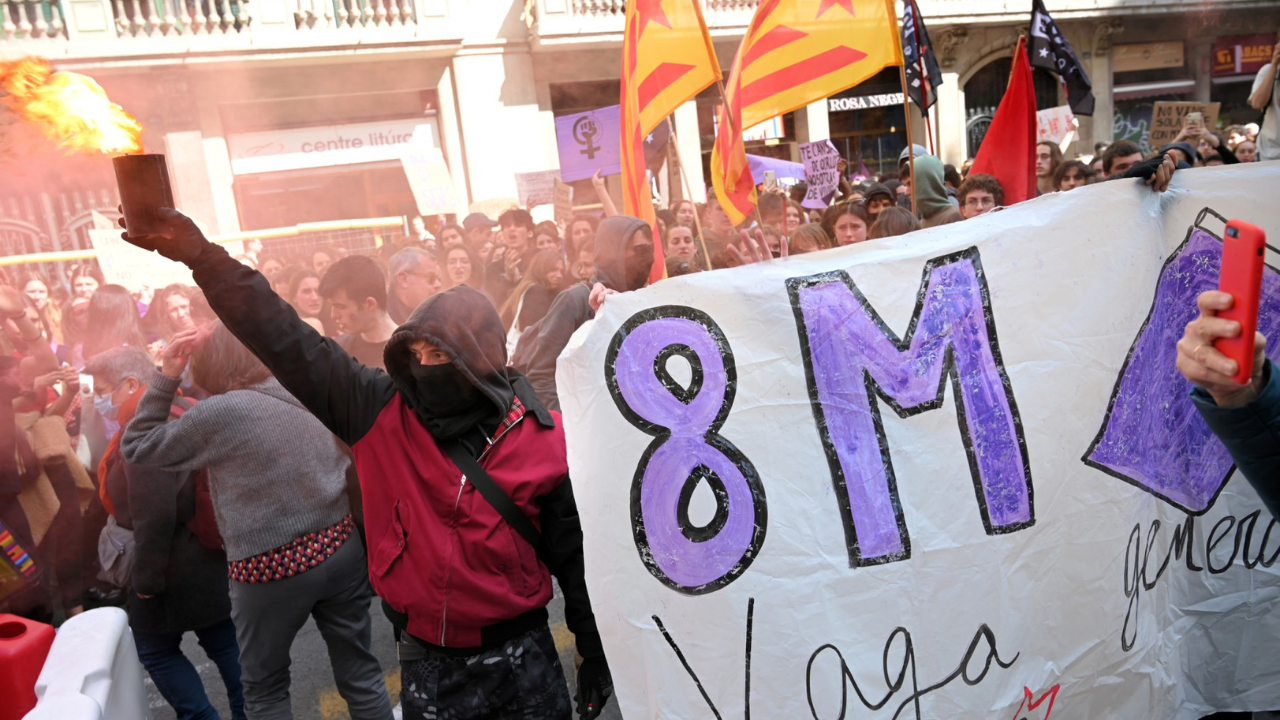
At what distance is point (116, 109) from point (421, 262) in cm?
188

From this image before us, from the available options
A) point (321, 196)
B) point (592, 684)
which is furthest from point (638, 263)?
point (321, 196)

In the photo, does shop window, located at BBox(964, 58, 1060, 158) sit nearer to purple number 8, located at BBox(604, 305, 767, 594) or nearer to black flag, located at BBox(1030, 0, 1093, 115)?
black flag, located at BBox(1030, 0, 1093, 115)

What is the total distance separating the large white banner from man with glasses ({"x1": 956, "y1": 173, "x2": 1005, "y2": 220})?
68.1 inches

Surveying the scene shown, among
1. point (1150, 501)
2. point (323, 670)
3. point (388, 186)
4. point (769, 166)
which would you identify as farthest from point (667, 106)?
point (388, 186)

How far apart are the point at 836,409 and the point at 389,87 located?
15.0 meters

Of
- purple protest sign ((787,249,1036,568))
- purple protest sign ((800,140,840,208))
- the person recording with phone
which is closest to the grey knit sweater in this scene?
purple protest sign ((787,249,1036,568))

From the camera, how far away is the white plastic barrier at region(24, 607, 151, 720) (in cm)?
179

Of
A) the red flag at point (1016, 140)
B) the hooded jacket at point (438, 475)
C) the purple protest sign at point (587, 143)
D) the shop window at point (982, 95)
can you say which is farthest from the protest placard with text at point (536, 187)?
the shop window at point (982, 95)

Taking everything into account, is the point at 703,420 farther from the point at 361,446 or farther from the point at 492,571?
the point at 361,446

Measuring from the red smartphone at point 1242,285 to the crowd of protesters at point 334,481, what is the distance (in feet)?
3.39

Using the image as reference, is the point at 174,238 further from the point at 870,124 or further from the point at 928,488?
the point at 870,124

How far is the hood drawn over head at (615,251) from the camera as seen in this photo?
3.51 meters

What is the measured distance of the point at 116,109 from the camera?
2.52m

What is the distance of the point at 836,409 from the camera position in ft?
6.73
